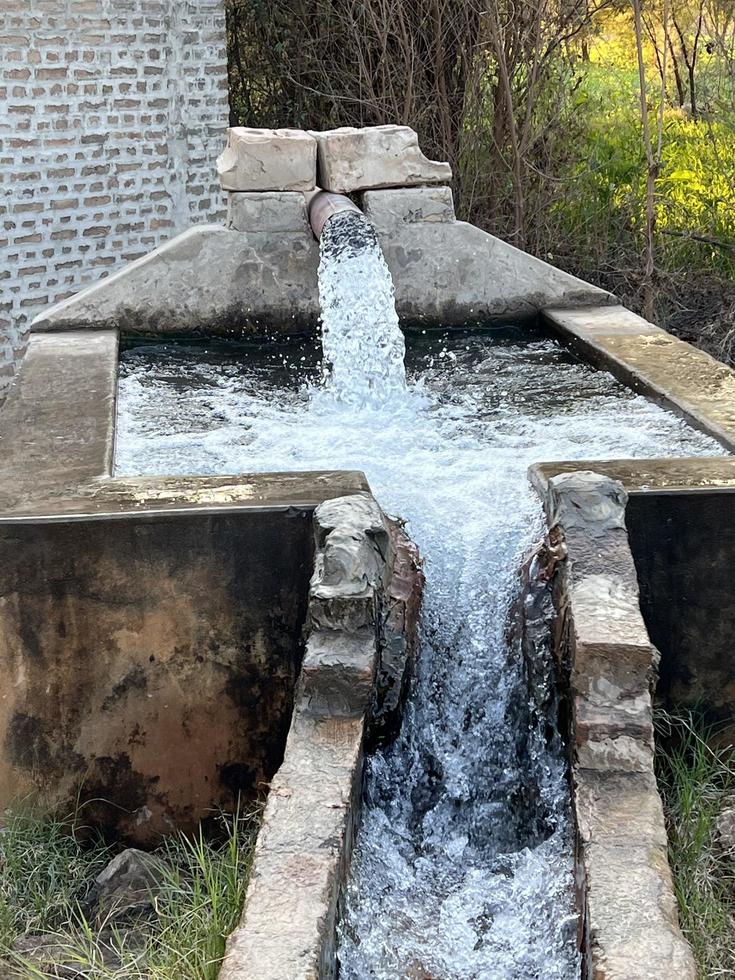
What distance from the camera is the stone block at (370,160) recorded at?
5602mm

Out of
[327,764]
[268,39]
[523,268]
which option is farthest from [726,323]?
[327,764]

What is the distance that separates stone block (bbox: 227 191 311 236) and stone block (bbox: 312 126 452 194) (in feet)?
0.60

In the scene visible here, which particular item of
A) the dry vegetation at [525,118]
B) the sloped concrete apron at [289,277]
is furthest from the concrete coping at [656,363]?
the dry vegetation at [525,118]

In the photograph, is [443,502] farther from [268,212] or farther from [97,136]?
[97,136]

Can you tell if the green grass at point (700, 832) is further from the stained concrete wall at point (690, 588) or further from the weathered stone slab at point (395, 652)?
the weathered stone slab at point (395, 652)

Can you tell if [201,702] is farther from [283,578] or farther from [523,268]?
[523,268]

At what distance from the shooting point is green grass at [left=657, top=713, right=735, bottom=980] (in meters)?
2.58

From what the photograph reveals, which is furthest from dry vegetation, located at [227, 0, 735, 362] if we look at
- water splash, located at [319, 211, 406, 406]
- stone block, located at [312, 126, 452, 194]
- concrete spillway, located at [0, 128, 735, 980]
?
concrete spillway, located at [0, 128, 735, 980]

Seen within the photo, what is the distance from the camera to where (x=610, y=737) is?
2.62 meters

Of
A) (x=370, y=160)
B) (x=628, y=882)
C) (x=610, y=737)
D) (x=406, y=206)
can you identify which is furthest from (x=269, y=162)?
(x=628, y=882)

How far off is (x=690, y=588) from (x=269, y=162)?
3126 mm

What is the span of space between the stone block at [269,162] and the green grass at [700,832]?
3260 mm

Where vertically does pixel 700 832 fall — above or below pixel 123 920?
above

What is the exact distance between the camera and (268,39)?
29.0 feet
